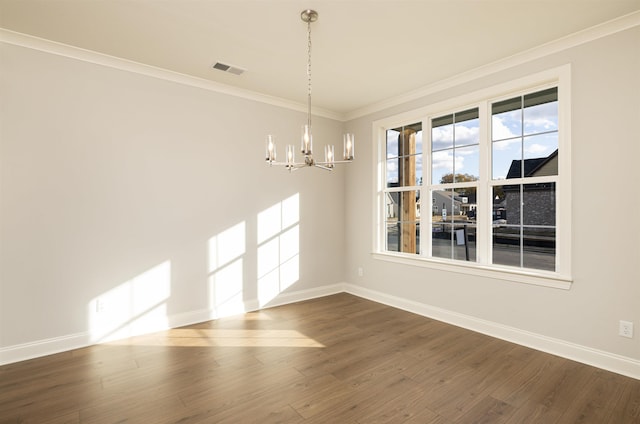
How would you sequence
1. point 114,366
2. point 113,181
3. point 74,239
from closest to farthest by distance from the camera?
point 114,366 → point 74,239 → point 113,181

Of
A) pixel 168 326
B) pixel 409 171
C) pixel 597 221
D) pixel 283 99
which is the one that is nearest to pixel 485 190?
pixel 597 221

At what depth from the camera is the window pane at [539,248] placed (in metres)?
3.16

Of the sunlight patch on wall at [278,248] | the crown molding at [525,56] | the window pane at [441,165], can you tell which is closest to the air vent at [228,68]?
the sunlight patch on wall at [278,248]

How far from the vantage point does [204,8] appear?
2.50 meters

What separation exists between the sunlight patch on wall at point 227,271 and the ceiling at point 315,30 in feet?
6.28

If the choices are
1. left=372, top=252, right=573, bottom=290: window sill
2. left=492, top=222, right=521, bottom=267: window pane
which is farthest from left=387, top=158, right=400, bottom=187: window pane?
left=492, top=222, right=521, bottom=267: window pane

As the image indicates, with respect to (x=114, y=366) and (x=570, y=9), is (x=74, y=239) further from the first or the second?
(x=570, y=9)

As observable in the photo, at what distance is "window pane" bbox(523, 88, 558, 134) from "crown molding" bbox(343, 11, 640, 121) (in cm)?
36

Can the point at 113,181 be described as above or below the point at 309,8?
below

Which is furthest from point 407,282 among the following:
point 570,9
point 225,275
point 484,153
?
point 570,9

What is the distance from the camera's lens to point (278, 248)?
180 inches

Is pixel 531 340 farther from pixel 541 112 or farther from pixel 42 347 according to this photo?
pixel 42 347

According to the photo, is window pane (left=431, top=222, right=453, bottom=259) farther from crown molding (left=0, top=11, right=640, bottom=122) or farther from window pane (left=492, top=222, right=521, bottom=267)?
crown molding (left=0, top=11, right=640, bottom=122)

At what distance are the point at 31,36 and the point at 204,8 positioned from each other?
1712mm
